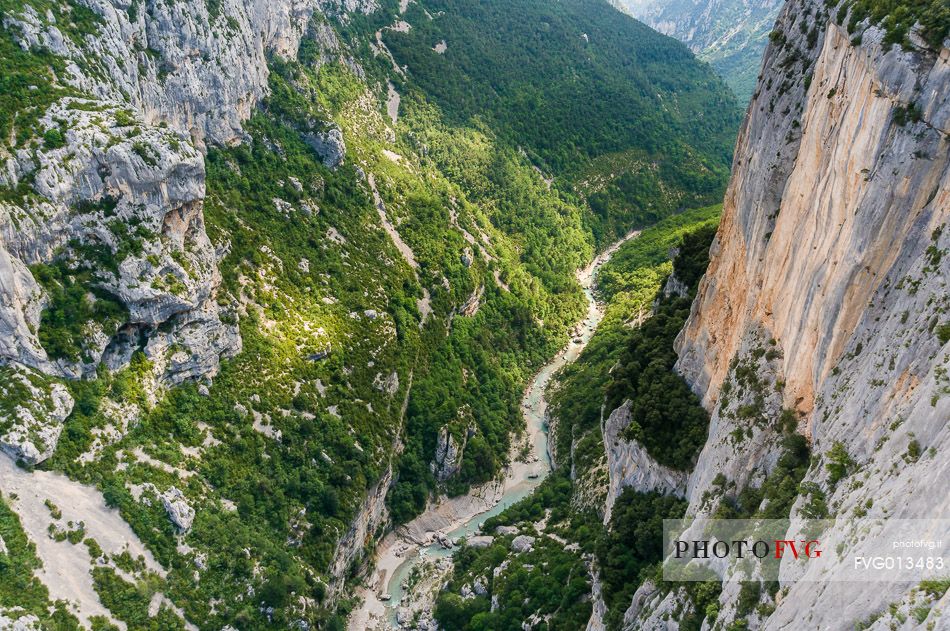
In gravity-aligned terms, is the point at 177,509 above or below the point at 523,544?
below

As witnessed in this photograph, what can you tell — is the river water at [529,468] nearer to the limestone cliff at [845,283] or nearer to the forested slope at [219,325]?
the forested slope at [219,325]

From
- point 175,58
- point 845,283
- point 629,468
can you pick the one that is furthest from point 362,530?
point 845,283

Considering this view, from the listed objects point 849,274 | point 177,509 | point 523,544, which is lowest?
point 177,509

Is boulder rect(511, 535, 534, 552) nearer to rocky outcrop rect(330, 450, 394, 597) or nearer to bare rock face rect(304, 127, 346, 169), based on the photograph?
rocky outcrop rect(330, 450, 394, 597)

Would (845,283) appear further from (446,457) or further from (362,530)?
(446,457)

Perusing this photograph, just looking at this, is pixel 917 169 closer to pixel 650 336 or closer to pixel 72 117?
pixel 650 336

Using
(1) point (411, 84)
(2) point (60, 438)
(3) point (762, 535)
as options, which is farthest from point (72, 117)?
(1) point (411, 84)

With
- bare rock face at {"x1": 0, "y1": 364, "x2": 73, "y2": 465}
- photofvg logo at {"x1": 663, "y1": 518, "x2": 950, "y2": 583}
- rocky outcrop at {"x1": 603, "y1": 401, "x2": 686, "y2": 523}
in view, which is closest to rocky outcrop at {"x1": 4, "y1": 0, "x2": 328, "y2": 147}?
bare rock face at {"x1": 0, "y1": 364, "x2": 73, "y2": 465}
